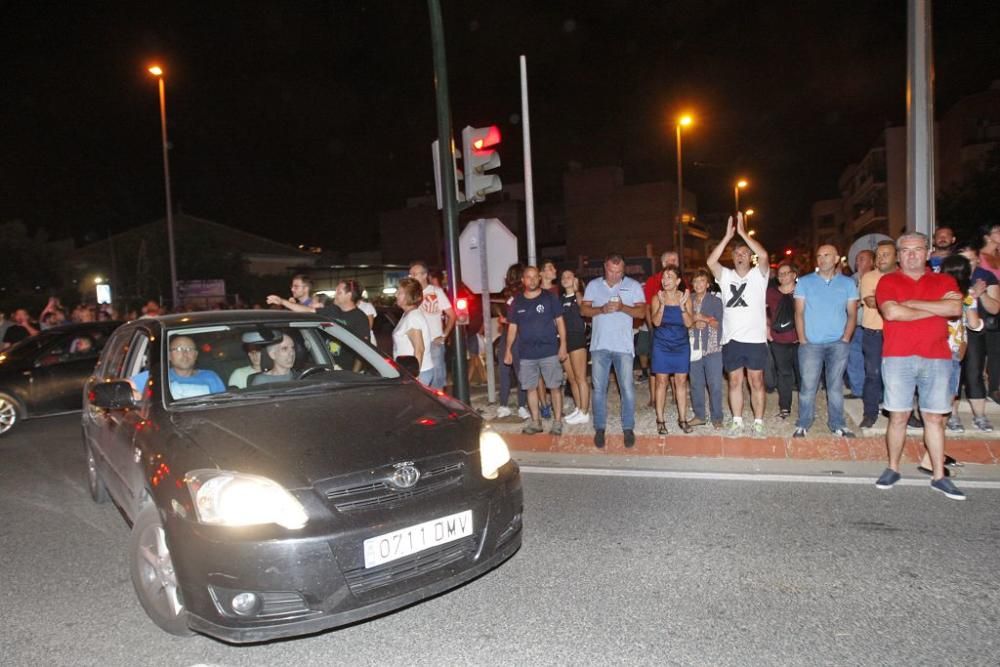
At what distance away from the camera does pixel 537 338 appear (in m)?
7.31

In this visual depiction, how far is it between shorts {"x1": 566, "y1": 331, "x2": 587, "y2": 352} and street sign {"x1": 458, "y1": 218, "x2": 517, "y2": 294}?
1316mm

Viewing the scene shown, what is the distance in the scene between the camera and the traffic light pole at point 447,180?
7957 millimetres

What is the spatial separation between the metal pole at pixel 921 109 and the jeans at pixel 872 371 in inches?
51.1

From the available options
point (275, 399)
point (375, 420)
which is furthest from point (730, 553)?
point (275, 399)

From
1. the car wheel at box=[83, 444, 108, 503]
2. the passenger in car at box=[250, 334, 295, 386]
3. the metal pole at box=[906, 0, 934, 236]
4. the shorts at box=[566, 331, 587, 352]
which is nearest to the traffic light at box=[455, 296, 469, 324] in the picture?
the shorts at box=[566, 331, 587, 352]

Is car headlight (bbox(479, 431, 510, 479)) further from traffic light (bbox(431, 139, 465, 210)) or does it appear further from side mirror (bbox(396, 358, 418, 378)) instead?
traffic light (bbox(431, 139, 465, 210))

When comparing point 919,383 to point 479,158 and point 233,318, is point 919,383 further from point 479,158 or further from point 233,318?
point 479,158

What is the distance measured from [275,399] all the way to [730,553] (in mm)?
2898


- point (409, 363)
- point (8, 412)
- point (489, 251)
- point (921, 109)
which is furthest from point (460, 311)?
point (8, 412)

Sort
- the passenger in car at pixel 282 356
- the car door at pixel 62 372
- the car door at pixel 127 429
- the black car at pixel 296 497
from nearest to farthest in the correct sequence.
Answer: the black car at pixel 296 497 < the car door at pixel 127 429 < the passenger in car at pixel 282 356 < the car door at pixel 62 372

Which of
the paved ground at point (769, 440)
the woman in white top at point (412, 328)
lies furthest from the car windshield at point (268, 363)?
the paved ground at point (769, 440)

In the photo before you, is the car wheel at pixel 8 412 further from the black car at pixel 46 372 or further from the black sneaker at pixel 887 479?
the black sneaker at pixel 887 479

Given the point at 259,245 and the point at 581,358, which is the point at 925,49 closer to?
the point at 581,358

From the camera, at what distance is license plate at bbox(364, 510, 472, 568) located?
305 cm
